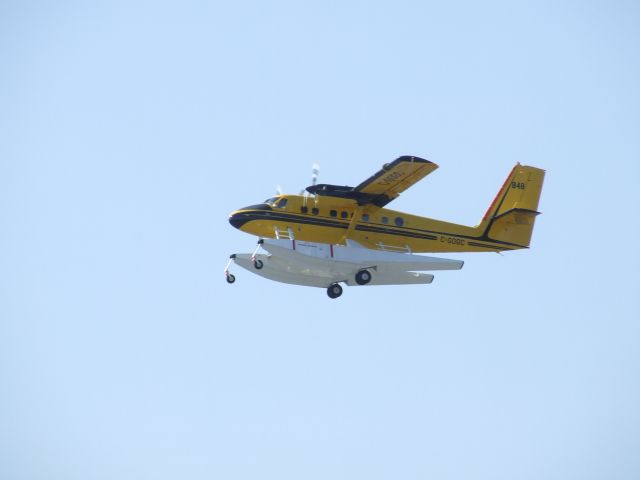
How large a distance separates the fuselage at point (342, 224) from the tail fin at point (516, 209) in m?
1.10

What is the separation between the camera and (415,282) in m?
27.7

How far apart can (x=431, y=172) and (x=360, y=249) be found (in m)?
2.86

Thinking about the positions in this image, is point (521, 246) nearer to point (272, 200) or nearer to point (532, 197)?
point (532, 197)

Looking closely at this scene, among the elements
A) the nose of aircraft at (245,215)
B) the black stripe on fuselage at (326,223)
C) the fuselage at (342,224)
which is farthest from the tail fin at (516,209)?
the nose of aircraft at (245,215)

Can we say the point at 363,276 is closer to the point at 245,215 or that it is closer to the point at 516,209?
the point at 245,215

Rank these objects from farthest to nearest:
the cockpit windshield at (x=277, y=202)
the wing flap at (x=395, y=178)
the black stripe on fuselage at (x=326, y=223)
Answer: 1. the cockpit windshield at (x=277, y=202)
2. the black stripe on fuselage at (x=326, y=223)
3. the wing flap at (x=395, y=178)

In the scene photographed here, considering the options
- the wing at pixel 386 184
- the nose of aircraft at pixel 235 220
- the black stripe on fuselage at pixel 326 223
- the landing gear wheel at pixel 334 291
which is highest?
the wing at pixel 386 184

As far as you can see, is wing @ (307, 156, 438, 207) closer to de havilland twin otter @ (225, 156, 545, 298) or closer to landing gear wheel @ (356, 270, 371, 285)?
de havilland twin otter @ (225, 156, 545, 298)

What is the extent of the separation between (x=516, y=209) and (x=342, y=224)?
5.07 m

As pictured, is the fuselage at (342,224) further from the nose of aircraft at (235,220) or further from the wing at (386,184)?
the wing at (386,184)

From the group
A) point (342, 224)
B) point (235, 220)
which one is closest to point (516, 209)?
point (342, 224)

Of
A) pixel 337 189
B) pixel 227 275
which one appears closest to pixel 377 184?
pixel 337 189

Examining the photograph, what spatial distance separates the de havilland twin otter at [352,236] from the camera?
2620 centimetres

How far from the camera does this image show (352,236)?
27141 mm
